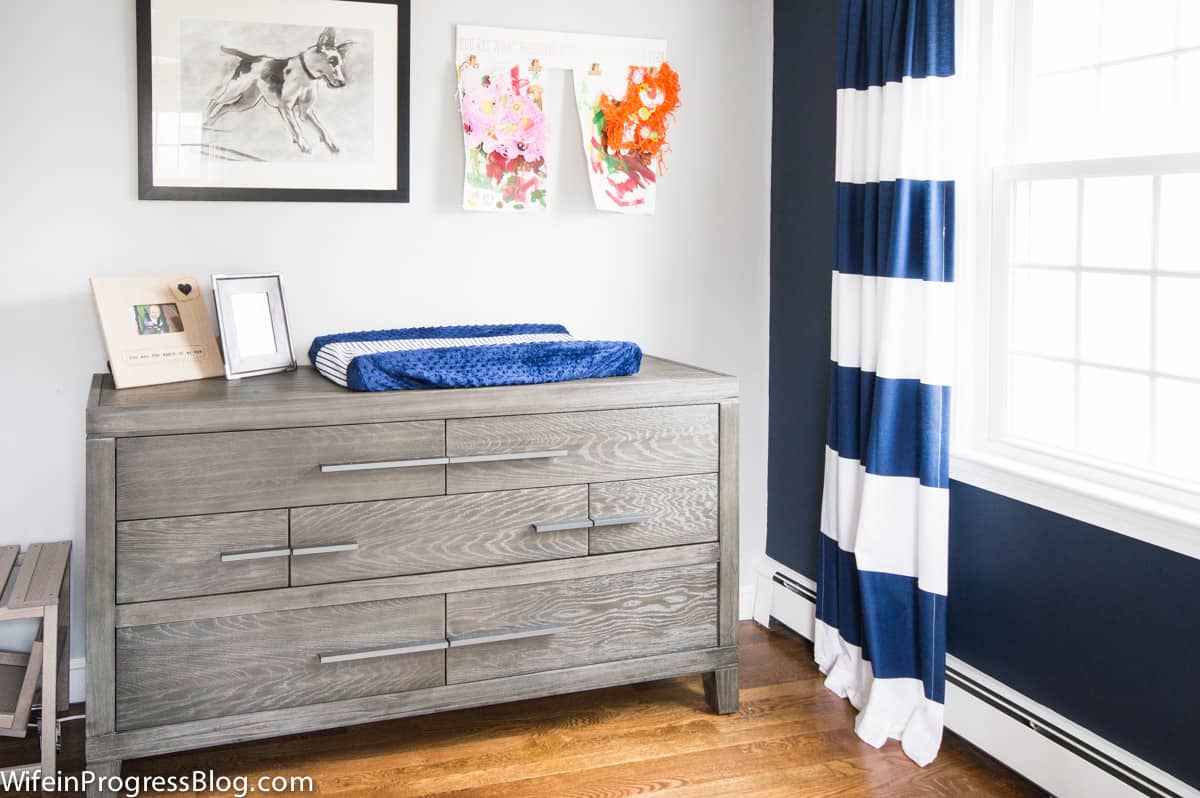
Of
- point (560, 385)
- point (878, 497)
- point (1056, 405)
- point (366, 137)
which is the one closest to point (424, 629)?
point (560, 385)

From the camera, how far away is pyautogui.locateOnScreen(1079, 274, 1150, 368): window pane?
6.66ft

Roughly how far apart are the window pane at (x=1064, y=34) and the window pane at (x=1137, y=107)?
76 mm

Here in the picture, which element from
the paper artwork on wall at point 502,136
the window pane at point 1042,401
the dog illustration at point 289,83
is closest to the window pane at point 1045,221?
the window pane at point 1042,401

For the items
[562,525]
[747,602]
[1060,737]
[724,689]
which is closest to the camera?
[1060,737]

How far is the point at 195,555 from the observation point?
2.09 metres

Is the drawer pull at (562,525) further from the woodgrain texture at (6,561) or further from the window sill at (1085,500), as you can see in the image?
the woodgrain texture at (6,561)

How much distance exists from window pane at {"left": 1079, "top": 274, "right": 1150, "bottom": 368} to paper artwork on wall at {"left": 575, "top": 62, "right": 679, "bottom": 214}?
1265mm

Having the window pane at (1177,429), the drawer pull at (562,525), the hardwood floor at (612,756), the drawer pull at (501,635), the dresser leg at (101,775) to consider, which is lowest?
the hardwood floor at (612,756)

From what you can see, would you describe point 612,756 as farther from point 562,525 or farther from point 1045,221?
point 1045,221

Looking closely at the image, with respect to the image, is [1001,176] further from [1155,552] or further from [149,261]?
[149,261]

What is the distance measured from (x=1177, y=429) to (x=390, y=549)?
165cm

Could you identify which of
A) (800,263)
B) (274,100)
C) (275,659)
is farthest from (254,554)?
(800,263)

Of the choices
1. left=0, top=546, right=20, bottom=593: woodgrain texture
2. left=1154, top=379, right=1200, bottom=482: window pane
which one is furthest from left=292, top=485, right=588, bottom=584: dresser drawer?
→ left=1154, top=379, right=1200, bottom=482: window pane

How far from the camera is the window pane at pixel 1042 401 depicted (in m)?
2.22
